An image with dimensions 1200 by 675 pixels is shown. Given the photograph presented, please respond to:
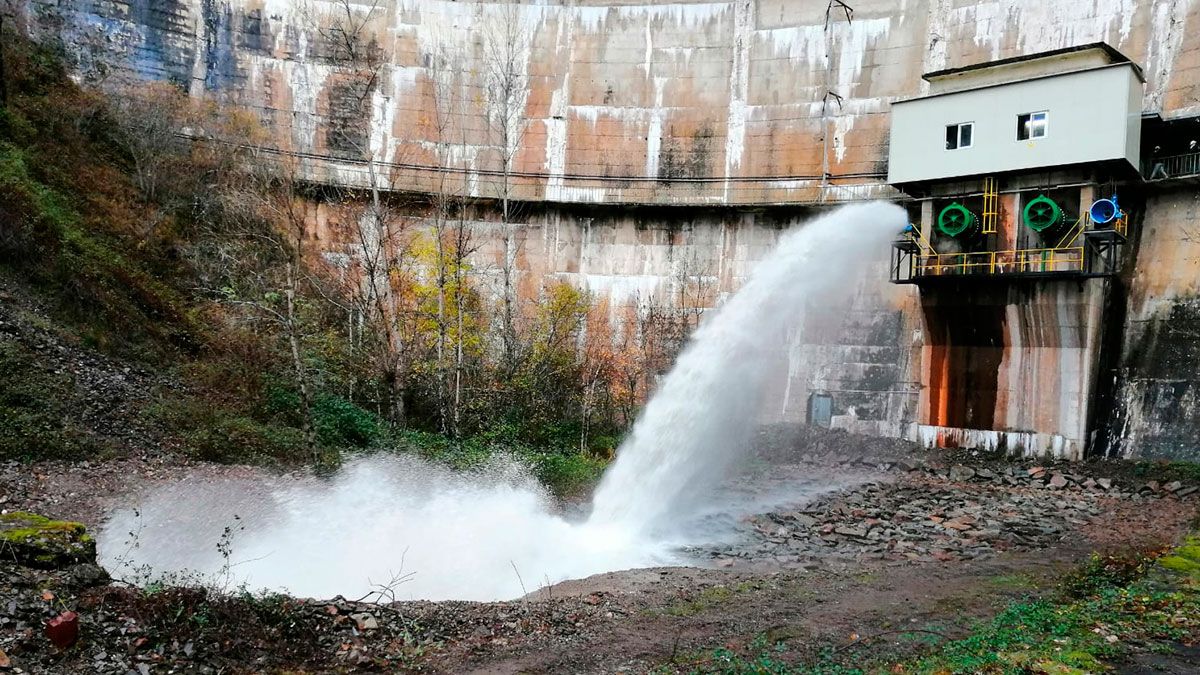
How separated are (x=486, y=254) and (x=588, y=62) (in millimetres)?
8069

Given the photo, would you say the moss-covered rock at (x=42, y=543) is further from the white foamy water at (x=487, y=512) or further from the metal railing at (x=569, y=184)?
the metal railing at (x=569, y=184)

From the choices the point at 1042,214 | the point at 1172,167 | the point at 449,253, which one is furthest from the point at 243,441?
the point at 1172,167

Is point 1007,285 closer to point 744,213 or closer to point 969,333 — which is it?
point 969,333

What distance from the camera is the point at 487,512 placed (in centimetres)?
1516

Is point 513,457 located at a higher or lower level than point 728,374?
lower

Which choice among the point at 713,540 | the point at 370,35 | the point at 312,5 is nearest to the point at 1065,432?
the point at 713,540

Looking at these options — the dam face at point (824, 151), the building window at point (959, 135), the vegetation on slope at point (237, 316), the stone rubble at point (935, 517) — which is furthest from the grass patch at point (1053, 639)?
the building window at point (959, 135)

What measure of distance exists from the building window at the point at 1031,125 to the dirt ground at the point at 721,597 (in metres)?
8.67

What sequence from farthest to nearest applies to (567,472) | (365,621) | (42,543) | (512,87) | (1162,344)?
(512,87) → (1162,344) → (567,472) → (365,621) → (42,543)

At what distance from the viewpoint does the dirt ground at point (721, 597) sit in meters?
7.27

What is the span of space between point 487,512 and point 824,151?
1793cm

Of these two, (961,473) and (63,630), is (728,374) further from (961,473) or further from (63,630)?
(63,630)

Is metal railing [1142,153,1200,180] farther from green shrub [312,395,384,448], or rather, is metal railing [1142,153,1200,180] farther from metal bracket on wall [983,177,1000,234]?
green shrub [312,395,384,448]

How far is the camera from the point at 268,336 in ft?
66.5
